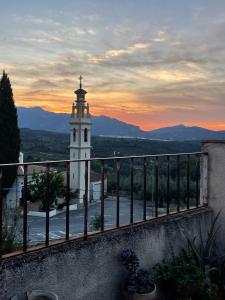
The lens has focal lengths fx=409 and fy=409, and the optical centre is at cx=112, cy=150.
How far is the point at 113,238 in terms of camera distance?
327cm

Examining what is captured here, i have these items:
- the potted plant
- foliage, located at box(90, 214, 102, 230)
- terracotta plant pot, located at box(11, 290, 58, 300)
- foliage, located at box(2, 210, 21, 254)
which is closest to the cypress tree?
foliage, located at box(90, 214, 102, 230)

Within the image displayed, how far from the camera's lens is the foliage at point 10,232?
3.17 meters

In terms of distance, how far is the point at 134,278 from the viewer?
3229 millimetres

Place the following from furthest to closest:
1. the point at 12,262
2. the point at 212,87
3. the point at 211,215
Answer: the point at 212,87, the point at 211,215, the point at 12,262

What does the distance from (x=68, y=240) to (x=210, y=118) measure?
1247 centimetres

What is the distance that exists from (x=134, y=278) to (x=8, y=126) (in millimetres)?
21926

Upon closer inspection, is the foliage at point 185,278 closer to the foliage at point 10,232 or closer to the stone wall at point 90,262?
the stone wall at point 90,262

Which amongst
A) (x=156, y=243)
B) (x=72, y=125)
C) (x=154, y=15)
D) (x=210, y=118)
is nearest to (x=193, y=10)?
(x=154, y=15)

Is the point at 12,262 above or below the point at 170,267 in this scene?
above

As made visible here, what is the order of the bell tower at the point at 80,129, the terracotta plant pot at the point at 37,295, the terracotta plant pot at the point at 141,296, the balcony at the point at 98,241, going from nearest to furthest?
1. the terracotta plant pot at the point at 37,295
2. the balcony at the point at 98,241
3. the terracotta plant pot at the point at 141,296
4. the bell tower at the point at 80,129

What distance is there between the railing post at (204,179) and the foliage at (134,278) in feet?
5.07

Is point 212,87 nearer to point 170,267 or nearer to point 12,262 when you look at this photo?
point 170,267

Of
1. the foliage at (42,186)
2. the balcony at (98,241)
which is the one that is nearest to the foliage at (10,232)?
the balcony at (98,241)

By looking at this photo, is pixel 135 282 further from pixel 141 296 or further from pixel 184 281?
pixel 184 281
